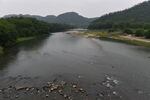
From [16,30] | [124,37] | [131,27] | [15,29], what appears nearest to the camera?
[15,29]

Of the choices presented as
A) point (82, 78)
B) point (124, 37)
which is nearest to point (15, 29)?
point (124, 37)

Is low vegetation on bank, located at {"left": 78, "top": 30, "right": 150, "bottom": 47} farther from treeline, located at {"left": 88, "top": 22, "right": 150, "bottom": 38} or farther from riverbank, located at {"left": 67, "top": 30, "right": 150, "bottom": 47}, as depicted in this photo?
treeline, located at {"left": 88, "top": 22, "right": 150, "bottom": 38}

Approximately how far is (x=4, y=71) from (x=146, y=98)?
81.8ft

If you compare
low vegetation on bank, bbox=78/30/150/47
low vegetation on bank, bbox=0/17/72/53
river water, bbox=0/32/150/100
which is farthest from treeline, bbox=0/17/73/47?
low vegetation on bank, bbox=78/30/150/47

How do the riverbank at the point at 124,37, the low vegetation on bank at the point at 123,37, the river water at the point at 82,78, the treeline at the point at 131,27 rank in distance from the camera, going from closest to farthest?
the river water at the point at 82,78, the riverbank at the point at 124,37, the low vegetation on bank at the point at 123,37, the treeline at the point at 131,27

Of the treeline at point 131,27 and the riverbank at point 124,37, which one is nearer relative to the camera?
the riverbank at point 124,37

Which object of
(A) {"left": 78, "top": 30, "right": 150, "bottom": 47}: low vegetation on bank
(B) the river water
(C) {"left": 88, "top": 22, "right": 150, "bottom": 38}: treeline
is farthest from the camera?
(C) {"left": 88, "top": 22, "right": 150, "bottom": 38}: treeline

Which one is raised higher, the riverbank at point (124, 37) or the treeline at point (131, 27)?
the treeline at point (131, 27)

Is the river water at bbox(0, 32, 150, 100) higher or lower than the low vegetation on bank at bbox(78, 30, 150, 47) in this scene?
higher

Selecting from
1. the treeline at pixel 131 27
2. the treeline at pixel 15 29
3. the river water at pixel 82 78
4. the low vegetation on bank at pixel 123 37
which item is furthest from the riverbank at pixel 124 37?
the river water at pixel 82 78

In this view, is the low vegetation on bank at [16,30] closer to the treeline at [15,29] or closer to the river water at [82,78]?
the treeline at [15,29]

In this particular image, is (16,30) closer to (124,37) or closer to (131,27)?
(124,37)

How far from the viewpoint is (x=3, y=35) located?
55.9 metres

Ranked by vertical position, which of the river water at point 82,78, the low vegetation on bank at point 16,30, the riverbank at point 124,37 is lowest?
the riverbank at point 124,37
